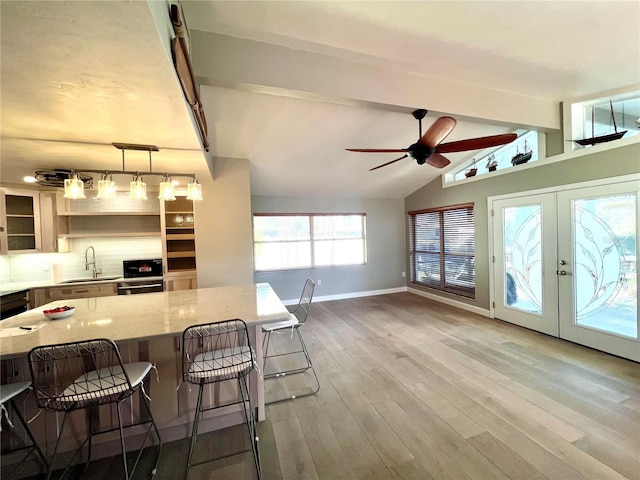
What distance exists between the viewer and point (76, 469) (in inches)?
67.4

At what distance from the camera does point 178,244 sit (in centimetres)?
433

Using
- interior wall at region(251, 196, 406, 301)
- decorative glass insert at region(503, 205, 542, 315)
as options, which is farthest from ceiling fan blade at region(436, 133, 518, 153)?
interior wall at region(251, 196, 406, 301)

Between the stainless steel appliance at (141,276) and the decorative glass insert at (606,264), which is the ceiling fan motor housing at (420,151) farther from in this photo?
the stainless steel appliance at (141,276)

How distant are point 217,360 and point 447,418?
1800mm

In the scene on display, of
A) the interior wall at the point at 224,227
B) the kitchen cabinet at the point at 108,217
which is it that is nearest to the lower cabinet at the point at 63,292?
the kitchen cabinet at the point at 108,217

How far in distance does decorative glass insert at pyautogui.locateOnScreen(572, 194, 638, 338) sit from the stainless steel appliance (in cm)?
566

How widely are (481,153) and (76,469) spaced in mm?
6104

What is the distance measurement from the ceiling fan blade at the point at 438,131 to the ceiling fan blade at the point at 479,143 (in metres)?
0.22

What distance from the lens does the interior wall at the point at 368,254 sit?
5.62 meters

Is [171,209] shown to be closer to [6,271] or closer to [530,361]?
[6,271]

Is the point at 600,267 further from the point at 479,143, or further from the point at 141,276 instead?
the point at 141,276

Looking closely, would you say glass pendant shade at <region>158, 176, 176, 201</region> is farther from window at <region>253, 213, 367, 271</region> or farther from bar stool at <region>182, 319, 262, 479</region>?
window at <region>253, 213, 367, 271</region>

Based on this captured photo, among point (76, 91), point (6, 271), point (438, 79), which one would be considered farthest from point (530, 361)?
point (6, 271)

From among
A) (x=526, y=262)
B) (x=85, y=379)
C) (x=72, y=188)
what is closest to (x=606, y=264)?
(x=526, y=262)
